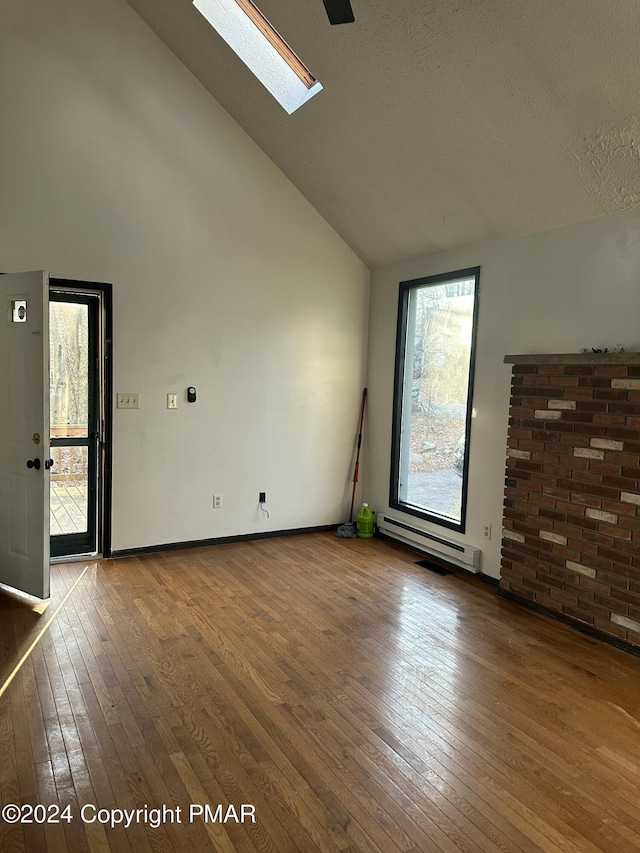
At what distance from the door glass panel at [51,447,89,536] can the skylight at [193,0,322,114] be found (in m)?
3.02

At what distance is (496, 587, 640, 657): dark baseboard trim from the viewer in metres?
3.29

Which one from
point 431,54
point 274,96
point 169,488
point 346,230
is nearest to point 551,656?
point 169,488

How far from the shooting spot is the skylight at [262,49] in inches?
156

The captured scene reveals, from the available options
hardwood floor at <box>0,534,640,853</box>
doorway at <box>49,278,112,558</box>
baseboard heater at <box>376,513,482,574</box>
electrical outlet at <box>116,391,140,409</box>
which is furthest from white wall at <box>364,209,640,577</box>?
doorway at <box>49,278,112,558</box>

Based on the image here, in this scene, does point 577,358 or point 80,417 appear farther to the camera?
point 80,417

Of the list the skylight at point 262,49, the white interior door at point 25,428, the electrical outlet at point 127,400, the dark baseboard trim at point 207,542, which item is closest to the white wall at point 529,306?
the dark baseboard trim at point 207,542

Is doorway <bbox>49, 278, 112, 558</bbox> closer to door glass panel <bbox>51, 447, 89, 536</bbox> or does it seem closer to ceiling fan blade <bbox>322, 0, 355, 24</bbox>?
door glass panel <bbox>51, 447, 89, 536</bbox>

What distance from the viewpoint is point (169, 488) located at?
15.7 feet

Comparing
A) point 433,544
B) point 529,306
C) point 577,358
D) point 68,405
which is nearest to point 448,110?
point 529,306

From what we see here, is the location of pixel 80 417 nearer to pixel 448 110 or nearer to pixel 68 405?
pixel 68 405

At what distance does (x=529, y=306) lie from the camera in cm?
396

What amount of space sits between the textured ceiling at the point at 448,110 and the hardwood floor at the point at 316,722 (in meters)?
2.66

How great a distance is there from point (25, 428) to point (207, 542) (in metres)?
1.86

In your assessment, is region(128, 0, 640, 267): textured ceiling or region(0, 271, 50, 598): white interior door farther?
region(0, 271, 50, 598): white interior door
